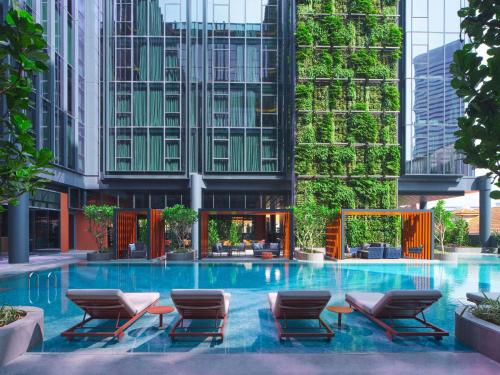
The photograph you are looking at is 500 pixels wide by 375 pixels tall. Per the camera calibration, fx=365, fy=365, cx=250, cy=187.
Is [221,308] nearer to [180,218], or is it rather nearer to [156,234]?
[180,218]

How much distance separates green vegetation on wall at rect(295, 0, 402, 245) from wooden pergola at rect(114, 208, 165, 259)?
398 inches

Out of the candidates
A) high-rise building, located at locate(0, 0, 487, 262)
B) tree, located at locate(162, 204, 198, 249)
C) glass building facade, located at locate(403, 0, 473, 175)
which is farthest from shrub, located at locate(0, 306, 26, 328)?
glass building facade, located at locate(403, 0, 473, 175)

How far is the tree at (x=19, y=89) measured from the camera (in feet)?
13.3

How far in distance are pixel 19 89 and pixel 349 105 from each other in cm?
2452

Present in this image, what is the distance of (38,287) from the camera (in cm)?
1216

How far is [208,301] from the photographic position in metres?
6.66

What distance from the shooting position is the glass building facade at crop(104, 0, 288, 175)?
26469 millimetres

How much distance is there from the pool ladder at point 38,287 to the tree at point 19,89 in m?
6.10

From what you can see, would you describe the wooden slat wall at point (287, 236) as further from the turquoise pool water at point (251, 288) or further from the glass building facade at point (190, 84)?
the glass building facade at point (190, 84)

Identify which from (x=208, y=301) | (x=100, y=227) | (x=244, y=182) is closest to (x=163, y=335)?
(x=208, y=301)

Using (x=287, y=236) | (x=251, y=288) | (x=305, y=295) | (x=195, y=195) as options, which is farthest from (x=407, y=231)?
(x=305, y=295)

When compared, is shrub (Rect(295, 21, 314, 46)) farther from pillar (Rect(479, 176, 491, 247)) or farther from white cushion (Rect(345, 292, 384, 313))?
white cushion (Rect(345, 292, 384, 313))

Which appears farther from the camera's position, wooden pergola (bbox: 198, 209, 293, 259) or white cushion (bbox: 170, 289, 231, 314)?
wooden pergola (bbox: 198, 209, 293, 259)

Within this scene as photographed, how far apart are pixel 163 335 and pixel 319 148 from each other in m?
21.1
